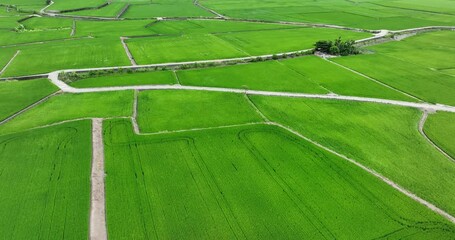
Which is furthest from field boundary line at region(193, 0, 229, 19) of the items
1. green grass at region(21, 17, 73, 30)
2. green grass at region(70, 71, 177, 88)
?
green grass at region(70, 71, 177, 88)

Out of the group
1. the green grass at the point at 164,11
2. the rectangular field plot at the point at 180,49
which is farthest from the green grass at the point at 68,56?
the green grass at the point at 164,11

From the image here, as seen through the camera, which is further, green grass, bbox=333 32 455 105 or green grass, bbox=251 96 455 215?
green grass, bbox=333 32 455 105

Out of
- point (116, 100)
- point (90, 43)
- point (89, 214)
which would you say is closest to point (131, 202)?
point (89, 214)

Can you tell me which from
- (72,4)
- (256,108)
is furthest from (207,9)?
(256,108)

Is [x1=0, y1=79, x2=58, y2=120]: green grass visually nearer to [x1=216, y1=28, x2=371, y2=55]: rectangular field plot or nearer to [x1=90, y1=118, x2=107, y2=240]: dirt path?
[x1=90, y1=118, x2=107, y2=240]: dirt path

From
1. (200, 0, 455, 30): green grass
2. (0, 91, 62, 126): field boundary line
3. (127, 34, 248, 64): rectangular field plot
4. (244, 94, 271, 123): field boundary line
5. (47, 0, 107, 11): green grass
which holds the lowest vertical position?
(0, 91, 62, 126): field boundary line

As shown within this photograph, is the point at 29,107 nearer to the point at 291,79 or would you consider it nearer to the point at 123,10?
the point at 291,79
